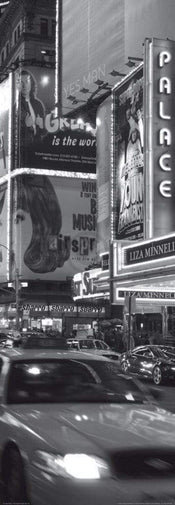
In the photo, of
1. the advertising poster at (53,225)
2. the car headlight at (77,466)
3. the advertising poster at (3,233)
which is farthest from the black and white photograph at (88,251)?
the advertising poster at (3,233)

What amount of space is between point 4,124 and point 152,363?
56477 mm

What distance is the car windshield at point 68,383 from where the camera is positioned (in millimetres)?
6867

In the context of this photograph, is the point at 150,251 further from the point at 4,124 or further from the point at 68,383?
the point at 4,124

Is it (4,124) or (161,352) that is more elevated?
(4,124)

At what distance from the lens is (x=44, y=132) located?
71.2 metres

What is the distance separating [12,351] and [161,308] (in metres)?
33.6

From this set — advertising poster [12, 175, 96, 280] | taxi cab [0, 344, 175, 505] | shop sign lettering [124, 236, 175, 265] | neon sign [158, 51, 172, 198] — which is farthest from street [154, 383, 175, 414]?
advertising poster [12, 175, 96, 280]

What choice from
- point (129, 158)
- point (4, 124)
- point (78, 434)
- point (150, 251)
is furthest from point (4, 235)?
point (78, 434)

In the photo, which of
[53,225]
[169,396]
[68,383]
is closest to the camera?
[68,383]

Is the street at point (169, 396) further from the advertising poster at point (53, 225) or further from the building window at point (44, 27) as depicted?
the building window at point (44, 27)

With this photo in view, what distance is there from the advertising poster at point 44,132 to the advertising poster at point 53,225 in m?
1.75

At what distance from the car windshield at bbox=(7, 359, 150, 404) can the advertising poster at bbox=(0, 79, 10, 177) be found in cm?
6658

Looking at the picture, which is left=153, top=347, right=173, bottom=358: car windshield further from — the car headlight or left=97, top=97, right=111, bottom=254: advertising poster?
the car headlight

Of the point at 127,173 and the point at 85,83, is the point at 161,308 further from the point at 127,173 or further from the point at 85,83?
the point at 85,83
